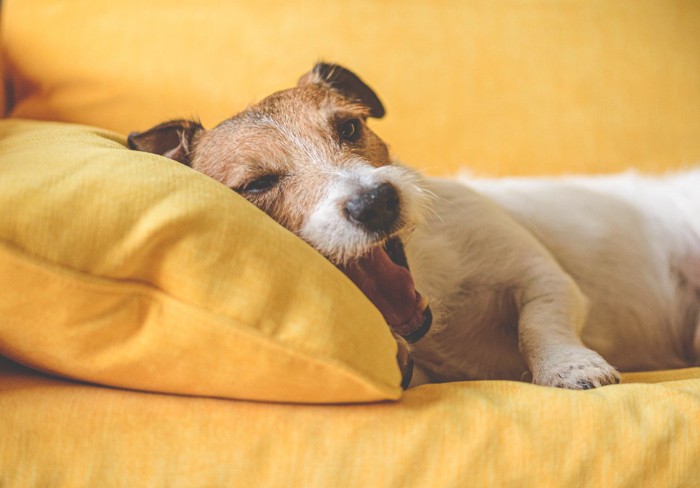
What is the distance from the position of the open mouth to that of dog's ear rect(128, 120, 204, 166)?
22.5 inches

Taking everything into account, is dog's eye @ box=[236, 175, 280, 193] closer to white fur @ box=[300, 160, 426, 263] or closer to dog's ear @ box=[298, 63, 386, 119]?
white fur @ box=[300, 160, 426, 263]

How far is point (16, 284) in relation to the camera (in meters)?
0.82

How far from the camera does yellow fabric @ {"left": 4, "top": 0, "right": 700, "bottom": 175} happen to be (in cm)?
223

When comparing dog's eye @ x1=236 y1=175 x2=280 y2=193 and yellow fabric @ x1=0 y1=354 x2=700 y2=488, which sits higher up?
dog's eye @ x1=236 y1=175 x2=280 y2=193

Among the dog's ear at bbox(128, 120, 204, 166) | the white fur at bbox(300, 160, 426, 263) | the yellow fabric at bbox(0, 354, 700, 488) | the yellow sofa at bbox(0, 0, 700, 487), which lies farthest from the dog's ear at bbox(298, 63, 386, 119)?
the yellow fabric at bbox(0, 354, 700, 488)

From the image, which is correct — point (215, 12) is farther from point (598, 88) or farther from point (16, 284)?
point (16, 284)

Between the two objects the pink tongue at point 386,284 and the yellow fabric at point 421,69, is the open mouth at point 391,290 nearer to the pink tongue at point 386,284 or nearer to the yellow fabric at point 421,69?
the pink tongue at point 386,284

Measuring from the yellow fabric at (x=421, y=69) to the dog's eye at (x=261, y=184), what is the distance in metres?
0.93

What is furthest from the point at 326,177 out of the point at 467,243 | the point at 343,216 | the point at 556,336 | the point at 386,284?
the point at 556,336

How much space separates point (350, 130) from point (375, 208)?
1.24 feet

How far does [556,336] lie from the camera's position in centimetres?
131

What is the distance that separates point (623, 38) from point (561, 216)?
103 cm

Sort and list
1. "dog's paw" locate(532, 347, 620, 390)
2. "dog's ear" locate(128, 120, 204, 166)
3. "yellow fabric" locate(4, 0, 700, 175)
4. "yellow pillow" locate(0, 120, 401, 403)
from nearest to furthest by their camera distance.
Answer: "yellow pillow" locate(0, 120, 401, 403), "dog's paw" locate(532, 347, 620, 390), "dog's ear" locate(128, 120, 204, 166), "yellow fabric" locate(4, 0, 700, 175)

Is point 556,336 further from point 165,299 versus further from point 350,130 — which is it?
point 165,299
